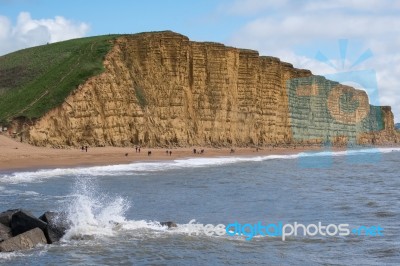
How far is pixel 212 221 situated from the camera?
14078 millimetres

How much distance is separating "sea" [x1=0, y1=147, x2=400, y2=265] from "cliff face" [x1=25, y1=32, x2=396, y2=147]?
65.7ft

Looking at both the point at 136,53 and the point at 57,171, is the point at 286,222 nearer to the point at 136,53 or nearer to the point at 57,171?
the point at 57,171

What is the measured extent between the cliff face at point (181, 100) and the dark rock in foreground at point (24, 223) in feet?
100

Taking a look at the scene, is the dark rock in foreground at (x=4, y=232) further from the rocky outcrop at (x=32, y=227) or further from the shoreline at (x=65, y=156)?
the shoreline at (x=65, y=156)

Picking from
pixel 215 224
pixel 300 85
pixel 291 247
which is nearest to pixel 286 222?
pixel 215 224

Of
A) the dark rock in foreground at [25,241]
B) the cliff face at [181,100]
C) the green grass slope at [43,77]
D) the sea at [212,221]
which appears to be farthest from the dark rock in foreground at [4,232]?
the green grass slope at [43,77]

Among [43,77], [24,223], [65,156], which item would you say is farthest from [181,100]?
[24,223]

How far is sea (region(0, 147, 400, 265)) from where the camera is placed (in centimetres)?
1027

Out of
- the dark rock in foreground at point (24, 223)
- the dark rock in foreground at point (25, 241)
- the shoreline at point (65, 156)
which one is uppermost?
the shoreline at point (65, 156)

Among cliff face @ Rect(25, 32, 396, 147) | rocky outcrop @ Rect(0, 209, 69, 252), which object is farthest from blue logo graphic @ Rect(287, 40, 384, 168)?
rocky outcrop @ Rect(0, 209, 69, 252)

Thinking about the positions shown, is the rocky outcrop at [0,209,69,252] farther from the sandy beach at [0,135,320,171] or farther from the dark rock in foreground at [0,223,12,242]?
the sandy beach at [0,135,320,171]

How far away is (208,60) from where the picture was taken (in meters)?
58.6

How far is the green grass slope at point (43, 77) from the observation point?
44.2 metres

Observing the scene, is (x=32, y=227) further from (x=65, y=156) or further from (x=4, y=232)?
(x=65, y=156)
